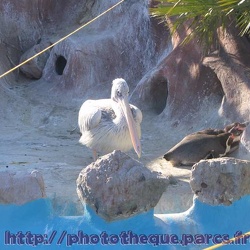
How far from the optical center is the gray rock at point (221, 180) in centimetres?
507

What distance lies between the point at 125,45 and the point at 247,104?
155 inches

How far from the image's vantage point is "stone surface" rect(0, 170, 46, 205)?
513 cm

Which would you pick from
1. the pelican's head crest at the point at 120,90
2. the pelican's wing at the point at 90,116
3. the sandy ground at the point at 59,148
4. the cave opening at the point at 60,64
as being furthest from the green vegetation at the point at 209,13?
the cave opening at the point at 60,64

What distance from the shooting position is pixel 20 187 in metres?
5.19

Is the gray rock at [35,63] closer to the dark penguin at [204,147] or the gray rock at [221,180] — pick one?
the dark penguin at [204,147]

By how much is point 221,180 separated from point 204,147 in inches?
116

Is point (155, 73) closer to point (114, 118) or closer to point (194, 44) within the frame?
point (194, 44)

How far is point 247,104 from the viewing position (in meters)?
8.75

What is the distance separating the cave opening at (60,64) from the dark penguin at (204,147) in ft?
17.6

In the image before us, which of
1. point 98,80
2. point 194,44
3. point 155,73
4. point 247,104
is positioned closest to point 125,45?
point 98,80

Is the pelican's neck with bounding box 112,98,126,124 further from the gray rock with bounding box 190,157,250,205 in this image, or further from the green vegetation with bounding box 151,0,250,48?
the gray rock with bounding box 190,157,250,205

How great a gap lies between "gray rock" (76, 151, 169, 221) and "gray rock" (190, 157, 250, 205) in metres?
0.27

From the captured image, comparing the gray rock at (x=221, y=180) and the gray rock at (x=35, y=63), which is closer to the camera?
the gray rock at (x=221, y=180)

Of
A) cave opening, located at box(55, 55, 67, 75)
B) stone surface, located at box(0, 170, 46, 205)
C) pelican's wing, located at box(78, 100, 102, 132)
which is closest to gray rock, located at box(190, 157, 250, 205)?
stone surface, located at box(0, 170, 46, 205)
